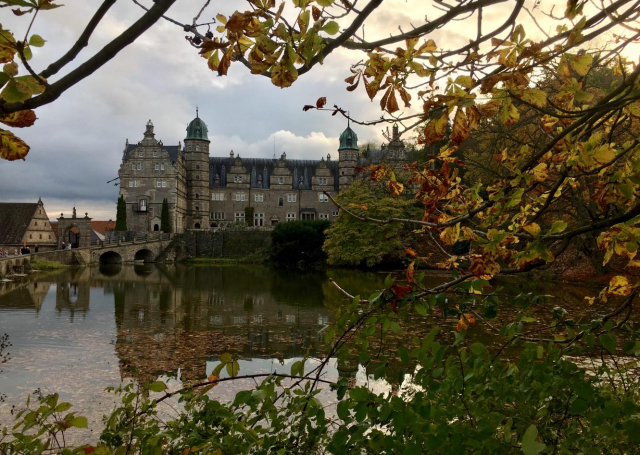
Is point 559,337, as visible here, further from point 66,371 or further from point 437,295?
point 66,371

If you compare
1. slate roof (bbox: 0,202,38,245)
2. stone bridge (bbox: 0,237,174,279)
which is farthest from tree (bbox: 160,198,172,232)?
slate roof (bbox: 0,202,38,245)

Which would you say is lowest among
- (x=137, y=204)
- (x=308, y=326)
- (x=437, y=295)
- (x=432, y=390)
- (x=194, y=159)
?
(x=308, y=326)

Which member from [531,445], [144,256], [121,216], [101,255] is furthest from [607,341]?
[121,216]

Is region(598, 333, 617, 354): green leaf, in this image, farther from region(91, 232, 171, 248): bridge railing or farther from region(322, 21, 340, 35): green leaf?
region(91, 232, 171, 248): bridge railing

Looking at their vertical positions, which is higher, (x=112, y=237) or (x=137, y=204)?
(x=137, y=204)

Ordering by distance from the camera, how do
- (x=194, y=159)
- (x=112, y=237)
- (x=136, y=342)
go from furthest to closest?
(x=194, y=159) → (x=112, y=237) → (x=136, y=342)

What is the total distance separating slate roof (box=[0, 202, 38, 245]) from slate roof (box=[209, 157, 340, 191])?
17.4 meters

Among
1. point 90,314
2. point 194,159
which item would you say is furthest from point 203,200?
point 90,314

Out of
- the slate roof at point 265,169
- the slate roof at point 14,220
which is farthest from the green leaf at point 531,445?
the slate roof at point 265,169

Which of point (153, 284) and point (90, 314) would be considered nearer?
point (90, 314)

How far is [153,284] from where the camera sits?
23500mm

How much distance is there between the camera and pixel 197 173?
51688mm

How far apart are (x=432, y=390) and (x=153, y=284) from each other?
23080mm

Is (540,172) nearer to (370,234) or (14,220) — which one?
(370,234)
